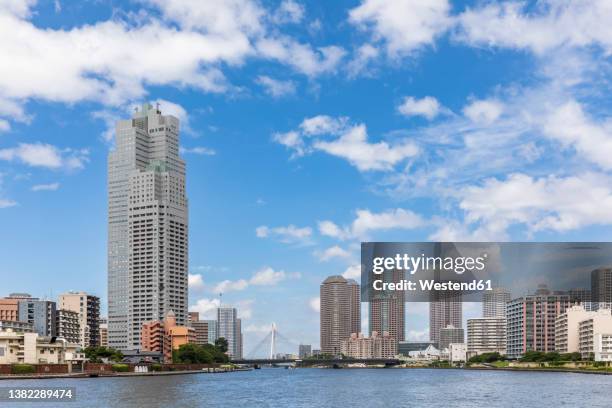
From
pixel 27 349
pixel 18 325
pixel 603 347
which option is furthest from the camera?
pixel 18 325

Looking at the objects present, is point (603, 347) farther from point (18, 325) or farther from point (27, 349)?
point (18, 325)

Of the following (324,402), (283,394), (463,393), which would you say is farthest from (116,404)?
(463,393)

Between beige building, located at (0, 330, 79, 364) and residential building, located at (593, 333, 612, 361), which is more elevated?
beige building, located at (0, 330, 79, 364)

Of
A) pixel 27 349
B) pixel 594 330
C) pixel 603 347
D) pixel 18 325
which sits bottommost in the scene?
pixel 603 347

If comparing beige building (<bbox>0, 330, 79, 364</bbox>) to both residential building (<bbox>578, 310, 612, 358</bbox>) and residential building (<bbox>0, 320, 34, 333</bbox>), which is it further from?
residential building (<bbox>578, 310, 612, 358</bbox>)

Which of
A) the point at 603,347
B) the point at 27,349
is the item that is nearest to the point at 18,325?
the point at 27,349

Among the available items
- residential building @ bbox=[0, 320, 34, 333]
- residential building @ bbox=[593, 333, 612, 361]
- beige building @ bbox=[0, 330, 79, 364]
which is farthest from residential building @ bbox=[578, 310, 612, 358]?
residential building @ bbox=[0, 320, 34, 333]
